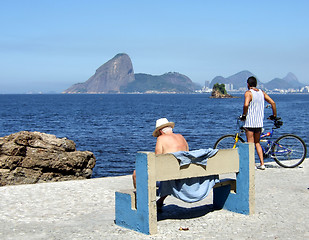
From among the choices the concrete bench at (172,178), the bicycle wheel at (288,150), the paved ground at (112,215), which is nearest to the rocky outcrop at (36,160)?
the paved ground at (112,215)

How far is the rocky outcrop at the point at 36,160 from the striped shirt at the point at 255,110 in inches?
195

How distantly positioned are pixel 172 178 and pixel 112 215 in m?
1.64

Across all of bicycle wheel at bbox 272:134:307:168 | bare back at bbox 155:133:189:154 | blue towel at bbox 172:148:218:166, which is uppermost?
bare back at bbox 155:133:189:154

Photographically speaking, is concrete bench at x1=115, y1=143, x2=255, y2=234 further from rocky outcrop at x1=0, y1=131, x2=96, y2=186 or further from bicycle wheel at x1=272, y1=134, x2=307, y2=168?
rocky outcrop at x1=0, y1=131, x2=96, y2=186

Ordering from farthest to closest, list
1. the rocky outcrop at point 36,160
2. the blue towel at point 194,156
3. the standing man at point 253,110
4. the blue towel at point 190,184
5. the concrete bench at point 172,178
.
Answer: the rocky outcrop at point 36,160 < the standing man at point 253,110 < the blue towel at point 190,184 < the blue towel at point 194,156 < the concrete bench at point 172,178

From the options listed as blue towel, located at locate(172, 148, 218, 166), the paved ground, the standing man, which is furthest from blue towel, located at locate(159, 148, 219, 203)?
the standing man

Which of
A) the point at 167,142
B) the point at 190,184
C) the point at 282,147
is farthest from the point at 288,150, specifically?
the point at 167,142

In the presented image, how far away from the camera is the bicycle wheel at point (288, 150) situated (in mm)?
10250

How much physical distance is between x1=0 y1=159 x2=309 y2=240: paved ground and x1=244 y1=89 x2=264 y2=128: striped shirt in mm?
1250

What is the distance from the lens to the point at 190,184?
18.6 feet

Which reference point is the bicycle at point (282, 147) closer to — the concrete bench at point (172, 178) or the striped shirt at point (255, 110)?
the striped shirt at point (255, 110)

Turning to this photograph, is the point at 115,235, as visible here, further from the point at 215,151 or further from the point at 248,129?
the point at 248,129

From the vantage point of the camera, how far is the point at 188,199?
5.69 meters

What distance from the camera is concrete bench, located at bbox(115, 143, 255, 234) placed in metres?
5.20
